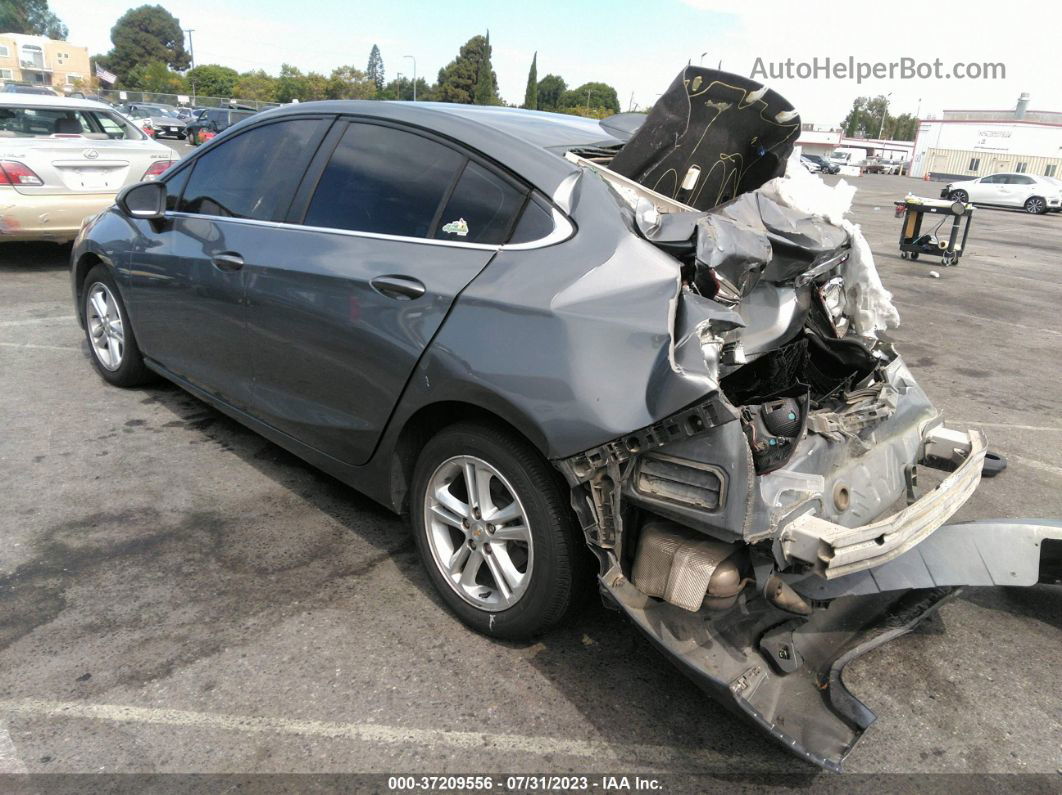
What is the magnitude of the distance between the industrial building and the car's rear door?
11748 centimetres

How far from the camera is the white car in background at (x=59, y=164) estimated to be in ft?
25.3

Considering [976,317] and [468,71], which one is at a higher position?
[468,71]

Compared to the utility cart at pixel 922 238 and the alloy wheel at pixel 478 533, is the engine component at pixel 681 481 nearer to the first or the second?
the alloy wheel at pixel 478 533

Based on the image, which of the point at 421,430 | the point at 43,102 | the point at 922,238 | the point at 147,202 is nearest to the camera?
the point at 421,430

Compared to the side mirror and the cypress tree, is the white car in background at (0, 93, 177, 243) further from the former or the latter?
the cypress tree

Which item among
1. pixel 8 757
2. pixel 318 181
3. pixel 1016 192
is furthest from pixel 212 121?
pixel 8 757

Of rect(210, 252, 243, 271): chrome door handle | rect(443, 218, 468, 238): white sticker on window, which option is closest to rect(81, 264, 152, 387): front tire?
rect(210, 252, 243, 271): chrome door handle

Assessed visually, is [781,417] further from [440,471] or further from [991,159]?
[991,159]

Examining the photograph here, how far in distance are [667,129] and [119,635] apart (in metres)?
2.73

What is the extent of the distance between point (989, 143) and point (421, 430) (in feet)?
243

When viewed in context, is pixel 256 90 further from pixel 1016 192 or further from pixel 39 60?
pixel 1016 192

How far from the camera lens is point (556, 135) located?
11.1 ft

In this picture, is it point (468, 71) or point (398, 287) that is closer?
point (398, 287)

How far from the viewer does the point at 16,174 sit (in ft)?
25.2
